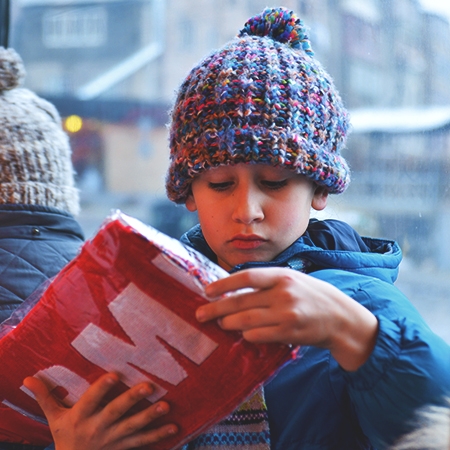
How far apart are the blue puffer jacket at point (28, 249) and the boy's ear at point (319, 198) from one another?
0.62 meters

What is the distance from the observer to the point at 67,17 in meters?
2.14

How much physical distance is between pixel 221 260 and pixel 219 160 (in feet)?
0.71

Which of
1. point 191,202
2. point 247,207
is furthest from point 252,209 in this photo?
point 191,202

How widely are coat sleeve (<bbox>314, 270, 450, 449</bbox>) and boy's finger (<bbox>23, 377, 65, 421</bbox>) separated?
426 millimetres

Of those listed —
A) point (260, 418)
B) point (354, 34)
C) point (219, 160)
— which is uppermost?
point (354, 34)

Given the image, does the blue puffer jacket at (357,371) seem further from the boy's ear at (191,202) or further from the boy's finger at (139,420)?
the boy's finger at (139,420)

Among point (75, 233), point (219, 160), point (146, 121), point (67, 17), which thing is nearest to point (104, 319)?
point (219, 160)

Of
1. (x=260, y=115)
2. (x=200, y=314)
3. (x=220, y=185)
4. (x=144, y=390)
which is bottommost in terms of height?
(x=144, y=390)

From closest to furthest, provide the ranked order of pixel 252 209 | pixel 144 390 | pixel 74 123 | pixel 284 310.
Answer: pixel 284 310 < pixel 144 390 < pixel 252 209 < pixel 74 123

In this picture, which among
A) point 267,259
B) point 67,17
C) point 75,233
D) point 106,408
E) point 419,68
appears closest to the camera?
point 106,408

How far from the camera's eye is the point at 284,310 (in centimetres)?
71

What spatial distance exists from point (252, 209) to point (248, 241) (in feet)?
0.21

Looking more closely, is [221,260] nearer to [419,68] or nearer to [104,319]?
[104,319]

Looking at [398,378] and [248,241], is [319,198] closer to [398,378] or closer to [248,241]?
[248,241]
